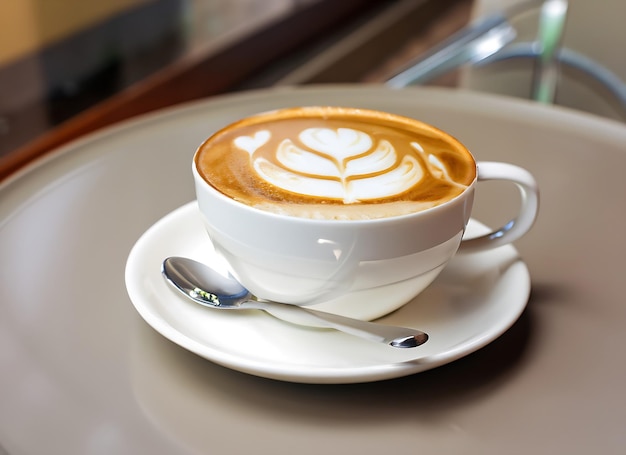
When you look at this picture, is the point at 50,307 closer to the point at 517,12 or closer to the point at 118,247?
the point at 118,247

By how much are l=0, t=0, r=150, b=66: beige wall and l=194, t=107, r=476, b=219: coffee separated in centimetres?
101

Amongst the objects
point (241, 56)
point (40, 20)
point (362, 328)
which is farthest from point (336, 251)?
point (241, 56)

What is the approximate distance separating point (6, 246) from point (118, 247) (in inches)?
3.1

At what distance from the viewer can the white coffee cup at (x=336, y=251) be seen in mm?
394

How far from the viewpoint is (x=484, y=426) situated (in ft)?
1.20

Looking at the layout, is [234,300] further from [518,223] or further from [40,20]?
[40,20]

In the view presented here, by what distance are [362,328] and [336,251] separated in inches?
1.8

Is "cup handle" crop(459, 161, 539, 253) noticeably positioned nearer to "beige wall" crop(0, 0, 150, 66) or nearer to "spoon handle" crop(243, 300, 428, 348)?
"spoon handle" crop(243, 300, 428, 348)

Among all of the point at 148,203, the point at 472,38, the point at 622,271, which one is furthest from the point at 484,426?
the point at 472,38

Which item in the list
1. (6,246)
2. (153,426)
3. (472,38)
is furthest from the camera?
(472,38)

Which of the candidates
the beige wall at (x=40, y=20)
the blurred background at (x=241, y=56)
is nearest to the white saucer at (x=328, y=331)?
the blurred background at (x=241, y=56)

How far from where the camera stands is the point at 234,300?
0.45 meters

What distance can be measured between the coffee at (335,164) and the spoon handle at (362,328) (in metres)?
0.06

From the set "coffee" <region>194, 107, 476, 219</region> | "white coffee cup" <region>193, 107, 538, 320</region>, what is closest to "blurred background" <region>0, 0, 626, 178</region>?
"coffee" <region>194, 107, 476, 219</region>
